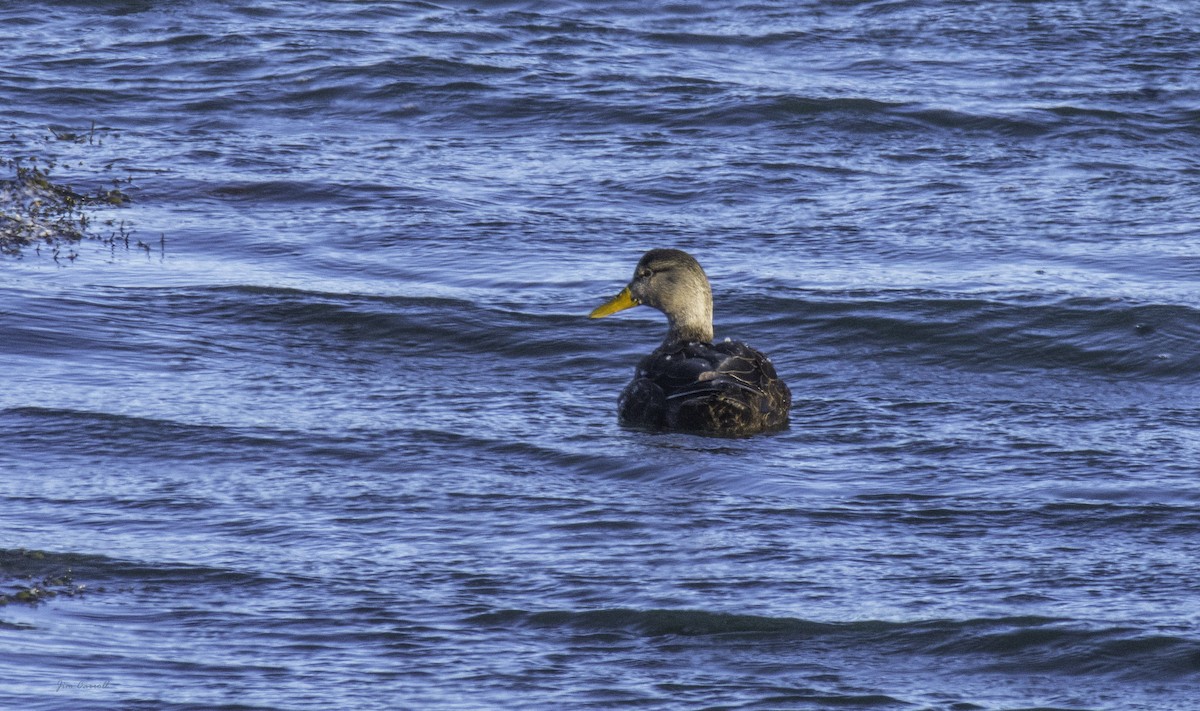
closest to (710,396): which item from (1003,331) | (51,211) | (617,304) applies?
(617,304)

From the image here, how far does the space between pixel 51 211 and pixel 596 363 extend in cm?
464

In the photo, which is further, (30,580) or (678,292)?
(678,292)

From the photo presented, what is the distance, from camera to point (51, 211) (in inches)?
532

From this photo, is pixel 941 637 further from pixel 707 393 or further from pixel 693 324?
pixel 693 324

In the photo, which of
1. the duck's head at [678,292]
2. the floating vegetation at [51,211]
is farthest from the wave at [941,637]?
the floating vegetation at [51,211]

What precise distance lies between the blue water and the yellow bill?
0.31 meters

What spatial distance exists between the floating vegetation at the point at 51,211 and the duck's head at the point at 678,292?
3879mm

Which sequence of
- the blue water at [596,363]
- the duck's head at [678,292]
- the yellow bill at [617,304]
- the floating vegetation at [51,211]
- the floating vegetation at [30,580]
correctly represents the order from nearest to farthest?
the blue water at [596,363] → the floating vegetation at [30,580] → the duck's head at [678,292] → the yellow bill at [617,304] → the floating vegetation at [51,211]

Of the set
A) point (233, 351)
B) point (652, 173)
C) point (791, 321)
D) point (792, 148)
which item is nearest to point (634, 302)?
point (791, 321)

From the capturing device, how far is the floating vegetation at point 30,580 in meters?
7.13

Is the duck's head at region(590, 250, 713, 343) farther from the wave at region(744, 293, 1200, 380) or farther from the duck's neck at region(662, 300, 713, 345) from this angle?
the wave at region(744, 293, 1200, 380)

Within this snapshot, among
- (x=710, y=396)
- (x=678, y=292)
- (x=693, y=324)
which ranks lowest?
(x=710, y=396)

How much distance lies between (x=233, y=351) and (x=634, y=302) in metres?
2.32

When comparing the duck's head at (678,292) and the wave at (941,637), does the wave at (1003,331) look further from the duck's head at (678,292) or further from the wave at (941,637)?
the wave at (941,637)
